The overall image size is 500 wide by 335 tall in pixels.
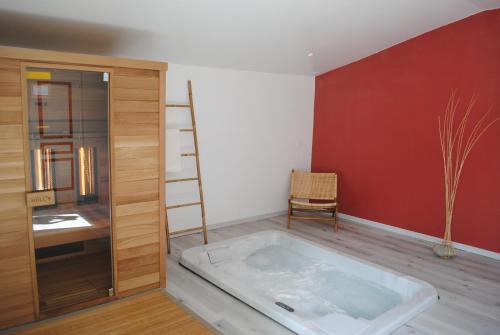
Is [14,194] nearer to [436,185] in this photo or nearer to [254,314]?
[254,314]

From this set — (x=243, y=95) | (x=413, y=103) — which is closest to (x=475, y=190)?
(x=413, y=103)

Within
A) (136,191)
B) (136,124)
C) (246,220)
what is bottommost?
(246,220)

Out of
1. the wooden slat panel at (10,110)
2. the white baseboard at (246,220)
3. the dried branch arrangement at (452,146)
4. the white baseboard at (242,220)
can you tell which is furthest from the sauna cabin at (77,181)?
the dried branch arrangement at (452,146)

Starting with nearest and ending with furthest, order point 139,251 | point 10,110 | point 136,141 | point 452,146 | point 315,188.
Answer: point 10,110 → point 136,141 → point 139,251 → point 452,146 → point 315,188

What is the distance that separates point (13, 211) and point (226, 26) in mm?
2341

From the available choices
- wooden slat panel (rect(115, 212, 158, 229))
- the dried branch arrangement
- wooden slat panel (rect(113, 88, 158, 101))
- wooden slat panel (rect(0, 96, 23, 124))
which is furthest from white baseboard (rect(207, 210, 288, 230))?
wooden slat panel (rect(0, 96, 23, 124))

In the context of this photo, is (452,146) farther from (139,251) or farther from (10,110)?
(10,110)

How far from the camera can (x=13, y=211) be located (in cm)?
260

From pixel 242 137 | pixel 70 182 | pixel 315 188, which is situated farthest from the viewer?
pixel 315 188

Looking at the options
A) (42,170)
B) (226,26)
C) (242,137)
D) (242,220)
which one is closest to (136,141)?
(42,170)

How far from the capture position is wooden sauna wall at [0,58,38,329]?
8.28 feet

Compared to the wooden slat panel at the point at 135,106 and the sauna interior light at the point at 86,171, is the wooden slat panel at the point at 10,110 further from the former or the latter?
the wooden slat panel at the point at 135,106

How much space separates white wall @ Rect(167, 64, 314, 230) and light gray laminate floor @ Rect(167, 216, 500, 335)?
395 millimetres

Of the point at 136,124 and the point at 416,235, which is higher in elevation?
the point at 136,124
